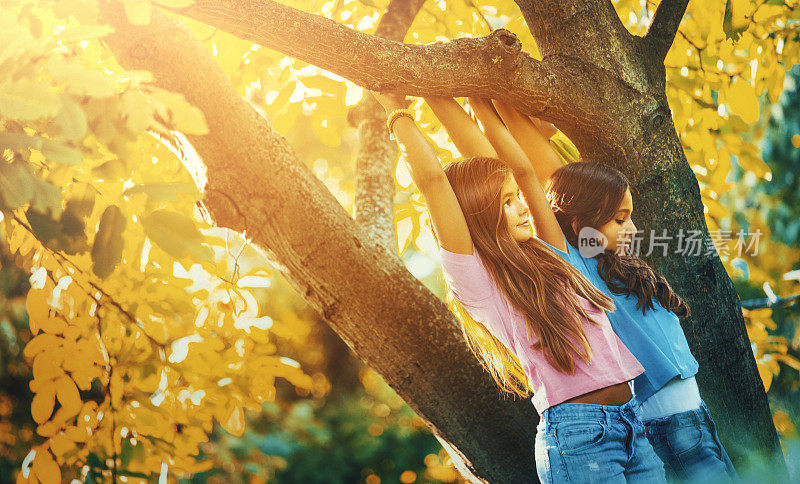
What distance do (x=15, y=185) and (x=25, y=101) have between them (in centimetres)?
20

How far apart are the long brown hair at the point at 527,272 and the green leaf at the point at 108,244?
2.91 ft

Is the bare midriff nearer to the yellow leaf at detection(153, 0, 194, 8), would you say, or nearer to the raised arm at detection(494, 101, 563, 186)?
the raised arm at detection(494, 101, 563, 186)

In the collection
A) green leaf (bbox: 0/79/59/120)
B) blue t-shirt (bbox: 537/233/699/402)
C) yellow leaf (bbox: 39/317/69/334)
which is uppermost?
green leaf (bbox: 0/79/59/120)

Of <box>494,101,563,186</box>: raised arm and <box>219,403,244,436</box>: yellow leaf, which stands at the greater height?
<box>494,101,563,186</box>: raised arm

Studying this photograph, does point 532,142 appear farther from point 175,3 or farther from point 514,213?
point 175,3

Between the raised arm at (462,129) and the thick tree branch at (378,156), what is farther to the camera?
the thick tree branch at (378,156)

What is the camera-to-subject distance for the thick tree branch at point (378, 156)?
2553 millimetres

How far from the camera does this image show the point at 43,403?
2.16 m

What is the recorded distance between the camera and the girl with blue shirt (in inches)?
70.9

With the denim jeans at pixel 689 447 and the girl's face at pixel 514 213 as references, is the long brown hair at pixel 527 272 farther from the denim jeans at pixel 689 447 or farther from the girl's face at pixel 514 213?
the denim jeans at pixel 689 447

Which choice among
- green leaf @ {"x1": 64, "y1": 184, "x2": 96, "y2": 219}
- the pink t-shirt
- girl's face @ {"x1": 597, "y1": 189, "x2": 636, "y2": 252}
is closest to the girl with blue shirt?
girl's face @ {"x1": 597, "y1": 189, "x2": 636, "y2": 252}

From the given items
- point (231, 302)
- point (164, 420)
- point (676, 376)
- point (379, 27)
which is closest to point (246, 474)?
point (164, 420)

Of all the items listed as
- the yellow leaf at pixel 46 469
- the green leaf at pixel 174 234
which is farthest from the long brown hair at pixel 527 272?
the yellow leaf at pixel 46 469

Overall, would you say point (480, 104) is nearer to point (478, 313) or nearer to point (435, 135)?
point (478, 313)
